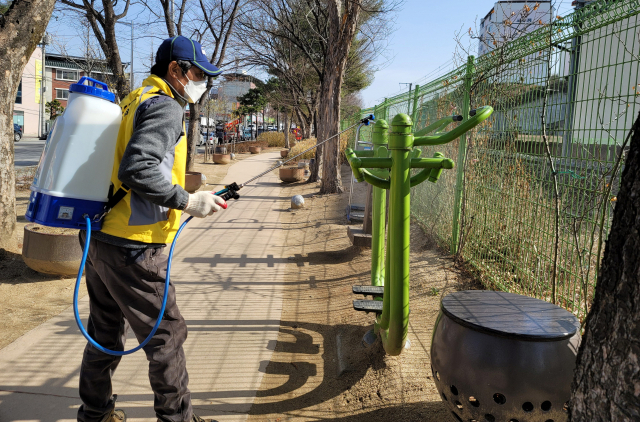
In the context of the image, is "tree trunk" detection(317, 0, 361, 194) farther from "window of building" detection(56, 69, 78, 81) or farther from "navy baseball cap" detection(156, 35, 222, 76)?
"window of building" detection(56, 69, 78, 81)

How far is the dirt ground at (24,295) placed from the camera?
4.07 metres

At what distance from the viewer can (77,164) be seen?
2.19 metres

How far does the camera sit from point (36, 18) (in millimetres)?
5633

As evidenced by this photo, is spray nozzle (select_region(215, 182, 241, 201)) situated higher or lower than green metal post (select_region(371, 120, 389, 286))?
higher

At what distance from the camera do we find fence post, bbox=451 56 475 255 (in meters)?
5.19

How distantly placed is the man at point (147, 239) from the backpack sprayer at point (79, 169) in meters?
0.06

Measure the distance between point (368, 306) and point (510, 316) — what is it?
1.47 meters

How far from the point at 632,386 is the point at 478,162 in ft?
13.1

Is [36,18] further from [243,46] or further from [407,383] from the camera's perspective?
[243,46]

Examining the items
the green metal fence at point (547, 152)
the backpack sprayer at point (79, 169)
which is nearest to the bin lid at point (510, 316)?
the green metal fence at point (547, 152)

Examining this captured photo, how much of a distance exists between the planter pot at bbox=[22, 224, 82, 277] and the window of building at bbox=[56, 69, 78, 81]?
216 ft

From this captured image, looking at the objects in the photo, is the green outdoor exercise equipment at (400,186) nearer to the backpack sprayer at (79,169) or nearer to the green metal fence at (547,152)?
the green metal fence at (547,152)

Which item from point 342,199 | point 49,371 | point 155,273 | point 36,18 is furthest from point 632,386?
point 342,199

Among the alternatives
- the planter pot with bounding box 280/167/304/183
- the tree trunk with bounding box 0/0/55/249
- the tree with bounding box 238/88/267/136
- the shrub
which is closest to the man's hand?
the tree trunk with bounding box 0/0/55/249
